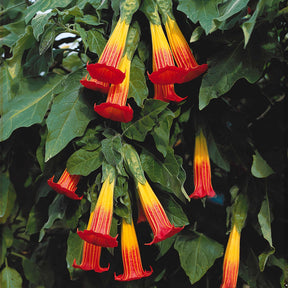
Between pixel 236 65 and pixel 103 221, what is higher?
pixel 236 65

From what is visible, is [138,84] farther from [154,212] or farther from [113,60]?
[154,212]

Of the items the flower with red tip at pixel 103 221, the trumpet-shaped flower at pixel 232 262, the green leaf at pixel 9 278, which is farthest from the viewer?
the green leaf at pixel 9 278

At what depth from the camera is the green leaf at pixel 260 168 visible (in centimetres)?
94

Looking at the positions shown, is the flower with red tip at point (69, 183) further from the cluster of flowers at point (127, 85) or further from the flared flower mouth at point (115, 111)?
the flared flower mouth at point (115, 111)

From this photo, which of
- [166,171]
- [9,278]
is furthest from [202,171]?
[9,278]

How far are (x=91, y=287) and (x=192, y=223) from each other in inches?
13.3

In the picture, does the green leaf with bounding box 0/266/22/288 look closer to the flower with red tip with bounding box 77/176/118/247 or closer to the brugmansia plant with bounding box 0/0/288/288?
the brugmansia plant with bounding box 0/0/288/288

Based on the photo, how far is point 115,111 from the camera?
0.78 metres

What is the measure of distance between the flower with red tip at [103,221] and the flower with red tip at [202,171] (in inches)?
8.2

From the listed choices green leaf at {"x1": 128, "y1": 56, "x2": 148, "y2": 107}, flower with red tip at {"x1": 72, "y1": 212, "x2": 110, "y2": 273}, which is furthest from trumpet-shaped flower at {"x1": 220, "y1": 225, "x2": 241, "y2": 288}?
green leaf at {"x1": 128, "y1": 56, "x2": 148, "y2": 107}

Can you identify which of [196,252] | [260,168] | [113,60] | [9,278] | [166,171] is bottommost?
[9,278]

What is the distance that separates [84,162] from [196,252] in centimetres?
38

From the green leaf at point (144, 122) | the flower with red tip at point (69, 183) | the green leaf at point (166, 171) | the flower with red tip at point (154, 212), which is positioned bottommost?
the flower with red tip at point (154, 212)

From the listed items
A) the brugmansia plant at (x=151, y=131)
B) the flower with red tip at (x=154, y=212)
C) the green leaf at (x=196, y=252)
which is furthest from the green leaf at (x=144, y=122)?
the green leaf at (x=196, y=252)
